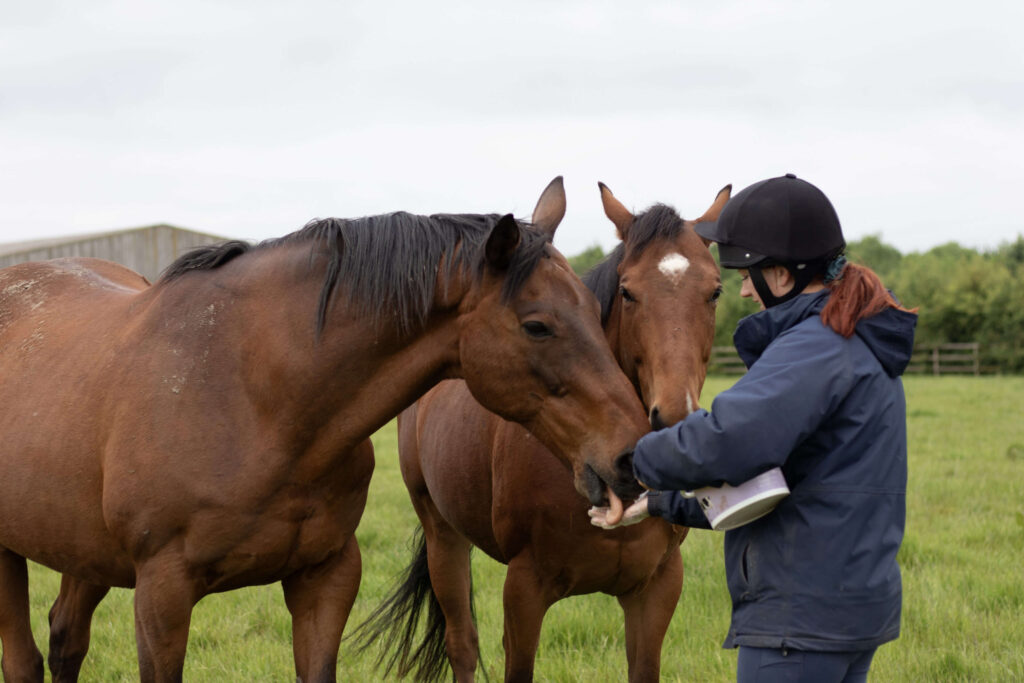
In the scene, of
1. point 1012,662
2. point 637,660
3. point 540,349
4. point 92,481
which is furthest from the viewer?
point 1012,662

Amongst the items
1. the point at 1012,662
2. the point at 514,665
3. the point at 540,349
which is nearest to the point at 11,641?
the point at 514,665

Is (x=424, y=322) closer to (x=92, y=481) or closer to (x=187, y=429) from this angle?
(x=187, y=429)

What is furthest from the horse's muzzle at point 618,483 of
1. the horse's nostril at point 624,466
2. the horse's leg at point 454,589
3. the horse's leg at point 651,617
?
the horse's leg at point 454,589

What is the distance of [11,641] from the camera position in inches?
158

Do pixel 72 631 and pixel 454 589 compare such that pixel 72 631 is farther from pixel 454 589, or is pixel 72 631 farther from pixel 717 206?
pixel 717 206

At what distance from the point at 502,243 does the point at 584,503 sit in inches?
47.9

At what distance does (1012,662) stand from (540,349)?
2.97 metres

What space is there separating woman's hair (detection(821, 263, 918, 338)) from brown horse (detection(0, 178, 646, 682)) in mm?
677

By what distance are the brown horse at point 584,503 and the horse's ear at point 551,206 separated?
34cm

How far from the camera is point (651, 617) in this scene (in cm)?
377

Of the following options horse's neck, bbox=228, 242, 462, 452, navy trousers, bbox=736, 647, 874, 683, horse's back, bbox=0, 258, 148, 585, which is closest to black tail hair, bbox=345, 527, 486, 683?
horse's back, bbox=0, 258, 148, 585

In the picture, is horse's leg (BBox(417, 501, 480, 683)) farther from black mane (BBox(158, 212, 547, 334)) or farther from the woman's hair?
the woman's hair

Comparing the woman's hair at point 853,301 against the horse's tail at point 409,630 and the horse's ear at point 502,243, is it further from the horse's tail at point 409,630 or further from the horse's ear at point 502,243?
the horse's tail at point 409,630

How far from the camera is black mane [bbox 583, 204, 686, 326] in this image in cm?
358
